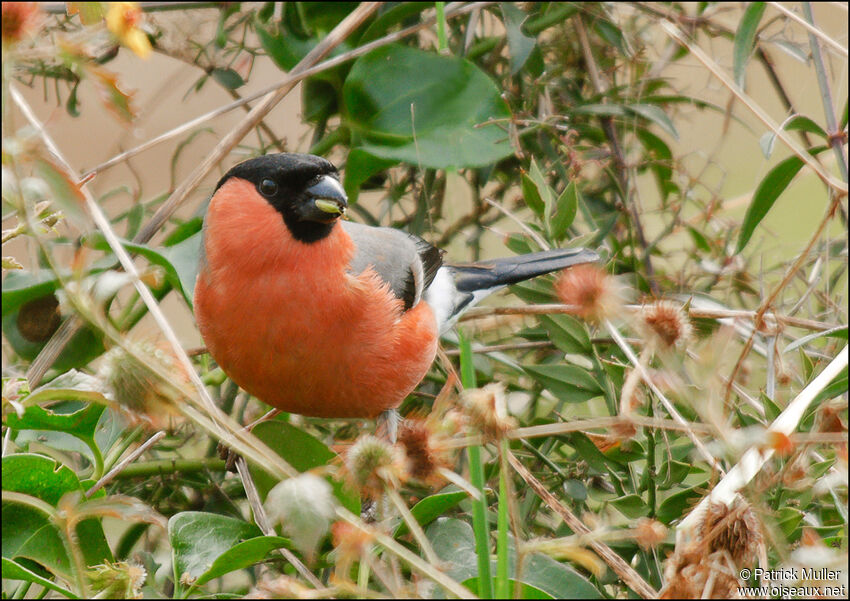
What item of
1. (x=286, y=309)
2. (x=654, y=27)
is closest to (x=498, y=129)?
(x=286, y=309)

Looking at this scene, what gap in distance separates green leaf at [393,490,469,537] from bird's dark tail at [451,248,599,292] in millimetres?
739

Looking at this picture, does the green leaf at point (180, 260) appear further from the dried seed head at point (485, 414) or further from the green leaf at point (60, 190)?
the dried seed head at point (485, 414)

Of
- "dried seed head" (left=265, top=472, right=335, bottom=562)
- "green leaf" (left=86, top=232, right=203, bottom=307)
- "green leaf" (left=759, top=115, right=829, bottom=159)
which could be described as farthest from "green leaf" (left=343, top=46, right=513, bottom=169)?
"dried seed head" (left=265, top=472, right=335, bottom=562)

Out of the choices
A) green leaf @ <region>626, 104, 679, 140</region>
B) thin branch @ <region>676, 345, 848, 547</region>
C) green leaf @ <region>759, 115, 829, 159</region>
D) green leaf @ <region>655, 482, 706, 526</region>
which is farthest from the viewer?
green leaf @ <region>626, 104, 679, 140</region>

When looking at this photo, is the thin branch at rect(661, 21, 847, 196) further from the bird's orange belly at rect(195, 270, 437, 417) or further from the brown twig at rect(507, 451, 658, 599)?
the bird's orange belly at rect(195, 270, 437, 417)

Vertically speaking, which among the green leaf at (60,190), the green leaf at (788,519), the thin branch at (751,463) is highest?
the green leaf at (60,190)

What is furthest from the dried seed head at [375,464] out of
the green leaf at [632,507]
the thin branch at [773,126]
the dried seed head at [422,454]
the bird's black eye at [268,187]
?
the bird's black eye at [268,187]

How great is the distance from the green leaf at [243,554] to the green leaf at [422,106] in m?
1.05

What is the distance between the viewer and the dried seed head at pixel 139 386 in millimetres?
917

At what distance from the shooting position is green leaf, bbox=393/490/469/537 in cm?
112

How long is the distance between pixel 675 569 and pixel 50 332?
1.27 meters

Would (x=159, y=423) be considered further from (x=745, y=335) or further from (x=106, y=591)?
(x=745, y=335)

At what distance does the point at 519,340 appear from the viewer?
2.07 m

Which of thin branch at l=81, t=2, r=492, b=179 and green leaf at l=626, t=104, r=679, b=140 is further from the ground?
thin branch at l=81, t=2, r=492, b=179
